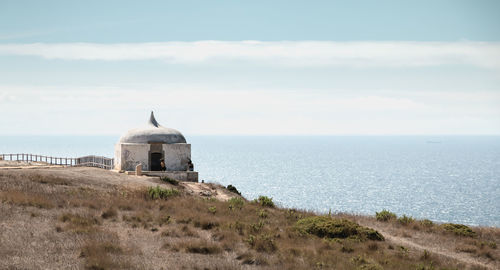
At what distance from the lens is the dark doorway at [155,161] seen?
43719 mm

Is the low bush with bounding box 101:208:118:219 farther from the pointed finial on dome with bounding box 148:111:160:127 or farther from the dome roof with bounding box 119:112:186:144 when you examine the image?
the pointed finial on dome with bounding box 148:111:160:127

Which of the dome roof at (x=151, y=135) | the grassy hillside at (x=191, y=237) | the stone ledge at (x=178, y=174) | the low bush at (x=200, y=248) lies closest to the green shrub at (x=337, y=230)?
the grassy hillside at (x=191, y=237)

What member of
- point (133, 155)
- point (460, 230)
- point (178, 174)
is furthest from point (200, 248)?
point (133, 155)

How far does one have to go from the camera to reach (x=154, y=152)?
43219 millimetres

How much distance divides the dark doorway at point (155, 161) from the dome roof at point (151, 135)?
4.69 ft

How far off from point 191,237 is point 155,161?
2731cm

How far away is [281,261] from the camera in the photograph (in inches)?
581

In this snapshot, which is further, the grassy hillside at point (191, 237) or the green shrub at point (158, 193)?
the green shrub at point (158, 193)

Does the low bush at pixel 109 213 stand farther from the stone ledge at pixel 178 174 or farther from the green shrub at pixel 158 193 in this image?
the stone ledge at pixel 178 174

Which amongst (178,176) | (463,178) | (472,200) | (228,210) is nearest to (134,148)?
(178,176)

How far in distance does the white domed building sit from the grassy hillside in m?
16.2

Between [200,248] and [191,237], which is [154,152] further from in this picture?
[200,248]

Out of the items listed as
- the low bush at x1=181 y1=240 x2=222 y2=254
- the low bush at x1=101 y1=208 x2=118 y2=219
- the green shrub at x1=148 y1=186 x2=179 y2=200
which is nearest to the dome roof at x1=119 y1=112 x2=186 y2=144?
the green shrub at x1=148 y1=186 x2=179 y2=200

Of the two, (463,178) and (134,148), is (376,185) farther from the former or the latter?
(134,148)
